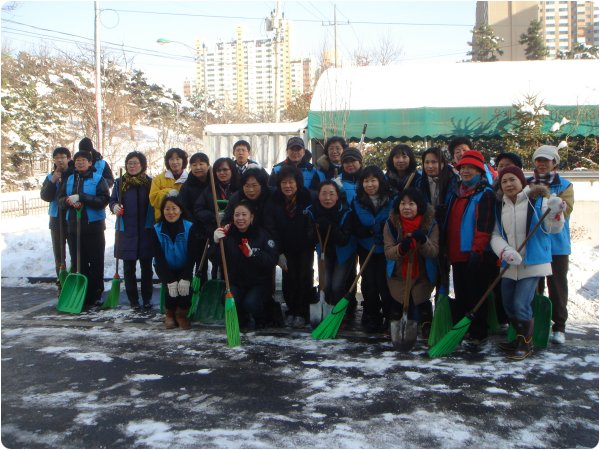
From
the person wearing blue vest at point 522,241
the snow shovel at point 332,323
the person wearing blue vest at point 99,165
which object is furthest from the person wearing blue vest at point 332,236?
the person wearing blue vest at point 99,165

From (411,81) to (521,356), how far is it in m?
10.2

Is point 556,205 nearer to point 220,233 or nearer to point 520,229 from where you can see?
point 520,229

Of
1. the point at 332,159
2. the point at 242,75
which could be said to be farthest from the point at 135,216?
the point at 242,75

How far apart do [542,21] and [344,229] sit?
4481cm

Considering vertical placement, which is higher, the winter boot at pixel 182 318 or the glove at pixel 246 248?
the glove at pixel 246 248

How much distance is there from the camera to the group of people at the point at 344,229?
4.83m

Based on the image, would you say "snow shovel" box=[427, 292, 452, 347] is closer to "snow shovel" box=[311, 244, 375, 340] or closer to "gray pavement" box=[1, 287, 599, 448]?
"gray pavement" box=[1, 287, 599, 448]

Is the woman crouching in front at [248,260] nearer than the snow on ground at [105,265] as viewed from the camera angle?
Yes

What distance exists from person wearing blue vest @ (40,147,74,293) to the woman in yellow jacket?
1.28 m

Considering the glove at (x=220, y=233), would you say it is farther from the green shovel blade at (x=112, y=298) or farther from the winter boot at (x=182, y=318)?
the green shovel blade at (x=112, y=298)

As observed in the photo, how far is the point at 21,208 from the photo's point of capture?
17.6 meters

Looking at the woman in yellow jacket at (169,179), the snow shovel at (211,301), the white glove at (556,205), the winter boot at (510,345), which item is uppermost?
the woman in yellow jacket at (169,179)

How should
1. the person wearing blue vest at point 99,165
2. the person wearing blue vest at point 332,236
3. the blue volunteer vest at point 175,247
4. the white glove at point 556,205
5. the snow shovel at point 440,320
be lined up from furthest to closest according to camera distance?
the person wearing blue vest at point 99,165
the blue volunteer vest at point 175,247
the person wearing blue vest at point 332,236
the snow shovel at point 440,320
the white glove at point 556,205

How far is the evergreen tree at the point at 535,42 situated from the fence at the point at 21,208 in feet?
111
